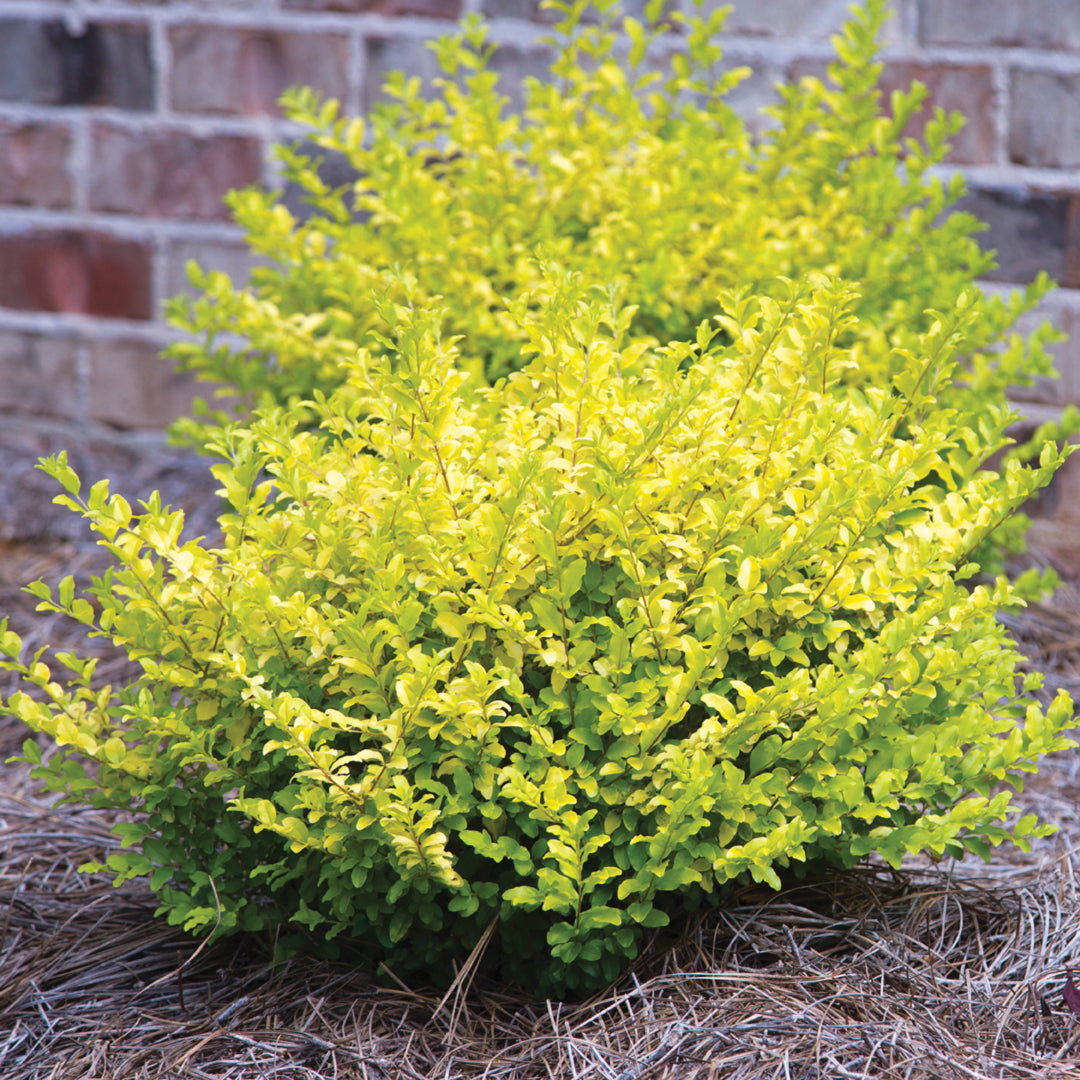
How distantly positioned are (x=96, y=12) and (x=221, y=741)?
2485mm

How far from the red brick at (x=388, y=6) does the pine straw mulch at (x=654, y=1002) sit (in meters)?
2.33

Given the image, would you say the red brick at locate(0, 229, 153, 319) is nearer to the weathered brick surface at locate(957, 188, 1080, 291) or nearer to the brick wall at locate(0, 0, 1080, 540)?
the brick wall at locate(0, 0, 1080, 540)

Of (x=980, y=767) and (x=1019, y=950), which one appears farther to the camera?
(x=1019, y=950)

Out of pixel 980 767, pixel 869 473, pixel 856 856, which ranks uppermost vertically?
pixel 869 473

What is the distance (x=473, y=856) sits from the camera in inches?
54.0

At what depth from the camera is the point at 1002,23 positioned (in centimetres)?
275

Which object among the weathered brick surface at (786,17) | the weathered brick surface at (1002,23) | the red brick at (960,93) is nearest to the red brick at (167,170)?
the weathered brick surface at (786,17)

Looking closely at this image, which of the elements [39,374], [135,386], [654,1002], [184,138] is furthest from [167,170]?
[654,1002]

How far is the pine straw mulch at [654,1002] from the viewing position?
4.12ft

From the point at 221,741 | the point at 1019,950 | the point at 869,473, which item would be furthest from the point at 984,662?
the point at 221,741

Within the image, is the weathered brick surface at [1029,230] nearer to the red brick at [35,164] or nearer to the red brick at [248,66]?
the red brick at [248,66]

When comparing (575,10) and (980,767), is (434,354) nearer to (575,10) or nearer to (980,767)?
(980,767)

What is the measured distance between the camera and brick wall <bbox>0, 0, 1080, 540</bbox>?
2793mm

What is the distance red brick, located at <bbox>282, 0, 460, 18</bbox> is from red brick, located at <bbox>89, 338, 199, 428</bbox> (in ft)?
3.40
